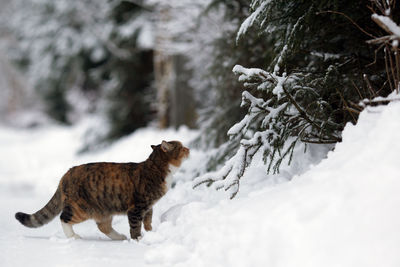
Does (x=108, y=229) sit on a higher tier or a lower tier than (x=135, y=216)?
lower

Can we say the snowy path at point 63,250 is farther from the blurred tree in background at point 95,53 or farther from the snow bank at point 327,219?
the blurred tree in background at point 95,53

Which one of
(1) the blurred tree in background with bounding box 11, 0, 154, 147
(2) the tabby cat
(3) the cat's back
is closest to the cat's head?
(2) the tabby cat

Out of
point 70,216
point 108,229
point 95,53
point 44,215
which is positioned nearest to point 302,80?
point 108,229

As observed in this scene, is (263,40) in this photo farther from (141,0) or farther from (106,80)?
(106,80)

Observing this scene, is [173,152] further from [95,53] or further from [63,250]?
[95,53]

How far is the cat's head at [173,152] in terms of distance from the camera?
425 centimetres

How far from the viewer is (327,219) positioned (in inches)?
98.9

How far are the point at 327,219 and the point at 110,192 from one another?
2.32m

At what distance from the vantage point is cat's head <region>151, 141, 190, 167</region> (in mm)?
4246

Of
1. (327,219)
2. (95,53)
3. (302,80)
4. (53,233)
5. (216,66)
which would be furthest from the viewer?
(95,53)

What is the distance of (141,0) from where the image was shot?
1241cm

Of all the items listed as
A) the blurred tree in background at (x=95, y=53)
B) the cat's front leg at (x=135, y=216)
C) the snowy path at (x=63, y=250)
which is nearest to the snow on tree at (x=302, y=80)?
the cat's front leg at (x=135, y=216)

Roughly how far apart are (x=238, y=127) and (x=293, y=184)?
101 centimetres

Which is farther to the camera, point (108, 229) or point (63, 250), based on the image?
point (108, 229)
